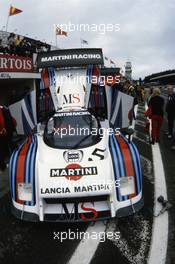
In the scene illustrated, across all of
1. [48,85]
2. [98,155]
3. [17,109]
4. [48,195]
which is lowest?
[48,195]

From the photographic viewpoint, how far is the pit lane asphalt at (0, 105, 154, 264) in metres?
3.96

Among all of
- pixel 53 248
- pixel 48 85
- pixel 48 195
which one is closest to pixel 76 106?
pixel 48 85

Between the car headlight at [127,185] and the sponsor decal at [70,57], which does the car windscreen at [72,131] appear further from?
the sponsor decal at [70,57]

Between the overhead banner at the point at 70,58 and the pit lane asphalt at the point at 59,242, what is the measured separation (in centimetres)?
418

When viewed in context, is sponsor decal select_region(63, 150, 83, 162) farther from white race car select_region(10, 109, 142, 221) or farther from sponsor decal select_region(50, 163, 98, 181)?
sponsor decal select_region(50, 163, 98, 181)

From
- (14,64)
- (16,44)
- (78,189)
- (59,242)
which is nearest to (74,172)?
(78,189)

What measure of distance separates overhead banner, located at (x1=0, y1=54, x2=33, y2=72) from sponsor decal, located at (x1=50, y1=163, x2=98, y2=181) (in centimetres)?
1016

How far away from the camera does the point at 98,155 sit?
512 centimetres

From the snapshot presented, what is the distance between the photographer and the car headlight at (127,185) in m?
4.72

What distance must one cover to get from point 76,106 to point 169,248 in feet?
12.1

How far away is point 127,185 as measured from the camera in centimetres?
480

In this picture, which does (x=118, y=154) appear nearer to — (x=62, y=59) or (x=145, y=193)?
(x=145, y=193)

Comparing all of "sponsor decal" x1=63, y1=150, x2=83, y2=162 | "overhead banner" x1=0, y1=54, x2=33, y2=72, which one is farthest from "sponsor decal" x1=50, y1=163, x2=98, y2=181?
"overhead banner" x1=0, y1=54, x2=33, y2=72

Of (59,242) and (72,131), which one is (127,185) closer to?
(59,242)
